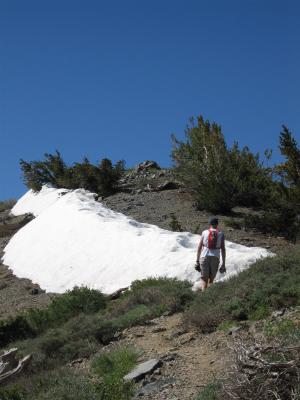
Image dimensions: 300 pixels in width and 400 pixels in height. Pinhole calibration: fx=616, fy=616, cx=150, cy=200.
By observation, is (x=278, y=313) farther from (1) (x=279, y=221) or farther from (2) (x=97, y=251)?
(1) (x=279, y=221)

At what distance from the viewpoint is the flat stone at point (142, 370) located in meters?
6.93

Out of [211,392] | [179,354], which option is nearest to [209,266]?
[179,354]

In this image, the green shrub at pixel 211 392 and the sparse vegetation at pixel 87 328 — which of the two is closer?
the green shrub at pixel 211 392

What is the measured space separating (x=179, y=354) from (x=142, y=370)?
60cm

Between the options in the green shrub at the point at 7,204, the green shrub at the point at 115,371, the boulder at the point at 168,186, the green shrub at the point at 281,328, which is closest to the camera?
the green shrub at the point at 281,328

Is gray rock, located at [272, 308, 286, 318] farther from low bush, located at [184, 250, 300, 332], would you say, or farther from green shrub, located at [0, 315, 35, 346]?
green shrub, located at [0, 315, 35, 346]

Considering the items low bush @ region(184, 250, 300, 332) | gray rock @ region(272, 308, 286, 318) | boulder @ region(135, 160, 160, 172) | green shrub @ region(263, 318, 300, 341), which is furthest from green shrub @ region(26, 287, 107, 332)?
boulder @ region(135, 160, 160, 172)

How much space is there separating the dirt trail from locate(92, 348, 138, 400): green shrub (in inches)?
8.3

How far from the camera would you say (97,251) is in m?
16.6

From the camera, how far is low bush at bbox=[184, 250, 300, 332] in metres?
8.06

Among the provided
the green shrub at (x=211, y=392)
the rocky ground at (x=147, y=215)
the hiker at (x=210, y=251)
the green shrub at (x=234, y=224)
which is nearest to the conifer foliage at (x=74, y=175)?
the rocky ground at (x=147, y=215)

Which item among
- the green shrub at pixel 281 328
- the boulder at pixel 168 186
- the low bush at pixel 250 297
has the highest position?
the boulder at pixel 168 186

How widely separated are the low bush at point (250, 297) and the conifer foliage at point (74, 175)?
661 inches

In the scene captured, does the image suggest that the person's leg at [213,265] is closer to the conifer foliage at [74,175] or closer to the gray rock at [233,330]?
the gray rock at [233,330]
